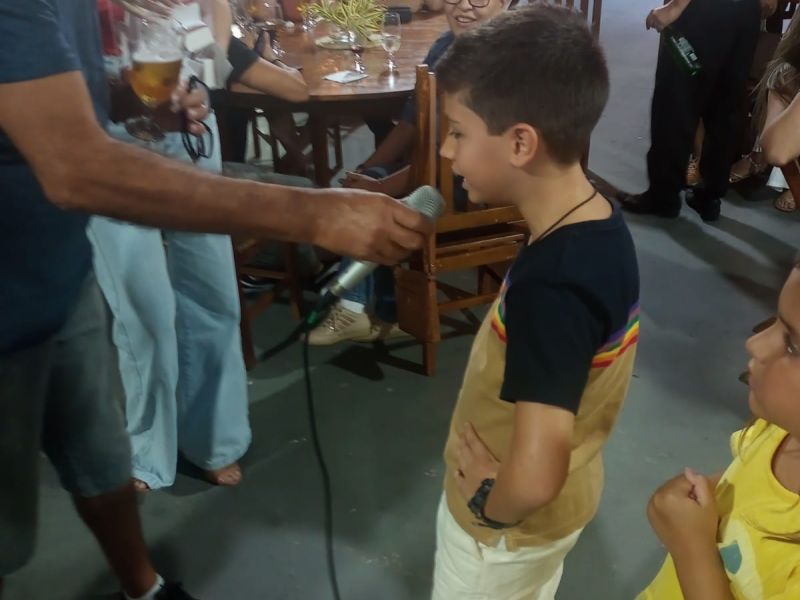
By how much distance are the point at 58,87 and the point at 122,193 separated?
139mm

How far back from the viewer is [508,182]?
914 mm

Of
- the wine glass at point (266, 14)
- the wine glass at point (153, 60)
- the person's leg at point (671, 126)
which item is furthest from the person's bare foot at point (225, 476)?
the person's leg at point (671, 126)

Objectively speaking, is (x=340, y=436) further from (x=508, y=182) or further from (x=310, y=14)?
(x=310, y=14)

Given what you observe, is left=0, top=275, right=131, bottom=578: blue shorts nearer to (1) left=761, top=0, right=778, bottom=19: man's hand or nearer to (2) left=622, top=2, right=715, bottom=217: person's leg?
(2) left=622, top=2, right=715, bottom=217: person's leg

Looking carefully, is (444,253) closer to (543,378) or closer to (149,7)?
(149,7)

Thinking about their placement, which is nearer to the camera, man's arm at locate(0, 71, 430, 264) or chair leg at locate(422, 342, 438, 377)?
man's arm at locate(0, 71, 430, 264)

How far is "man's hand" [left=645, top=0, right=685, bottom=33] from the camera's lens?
296cm

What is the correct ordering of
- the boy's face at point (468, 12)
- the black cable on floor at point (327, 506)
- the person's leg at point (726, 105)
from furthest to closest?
the person's leg at point (726, 105), the boy's face at point (468, 12), the black cable on floor at point (327, 506)

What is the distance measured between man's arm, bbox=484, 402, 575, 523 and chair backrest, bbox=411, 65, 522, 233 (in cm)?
99

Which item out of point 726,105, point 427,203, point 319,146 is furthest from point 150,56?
point 726,105

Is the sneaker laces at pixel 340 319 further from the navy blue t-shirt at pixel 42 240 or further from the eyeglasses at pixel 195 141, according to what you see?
the navy blue t-shirt at pixel 42 240

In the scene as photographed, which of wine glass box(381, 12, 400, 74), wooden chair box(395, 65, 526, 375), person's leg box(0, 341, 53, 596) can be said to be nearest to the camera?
person's leg box(0, 341, 53, 596)

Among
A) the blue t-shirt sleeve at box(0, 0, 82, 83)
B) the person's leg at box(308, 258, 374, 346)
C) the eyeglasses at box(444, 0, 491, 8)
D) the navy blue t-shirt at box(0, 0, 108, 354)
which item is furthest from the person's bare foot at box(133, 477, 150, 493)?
the eyeglasses at box(444, 0, 491, 8)

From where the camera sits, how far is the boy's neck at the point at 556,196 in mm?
891
